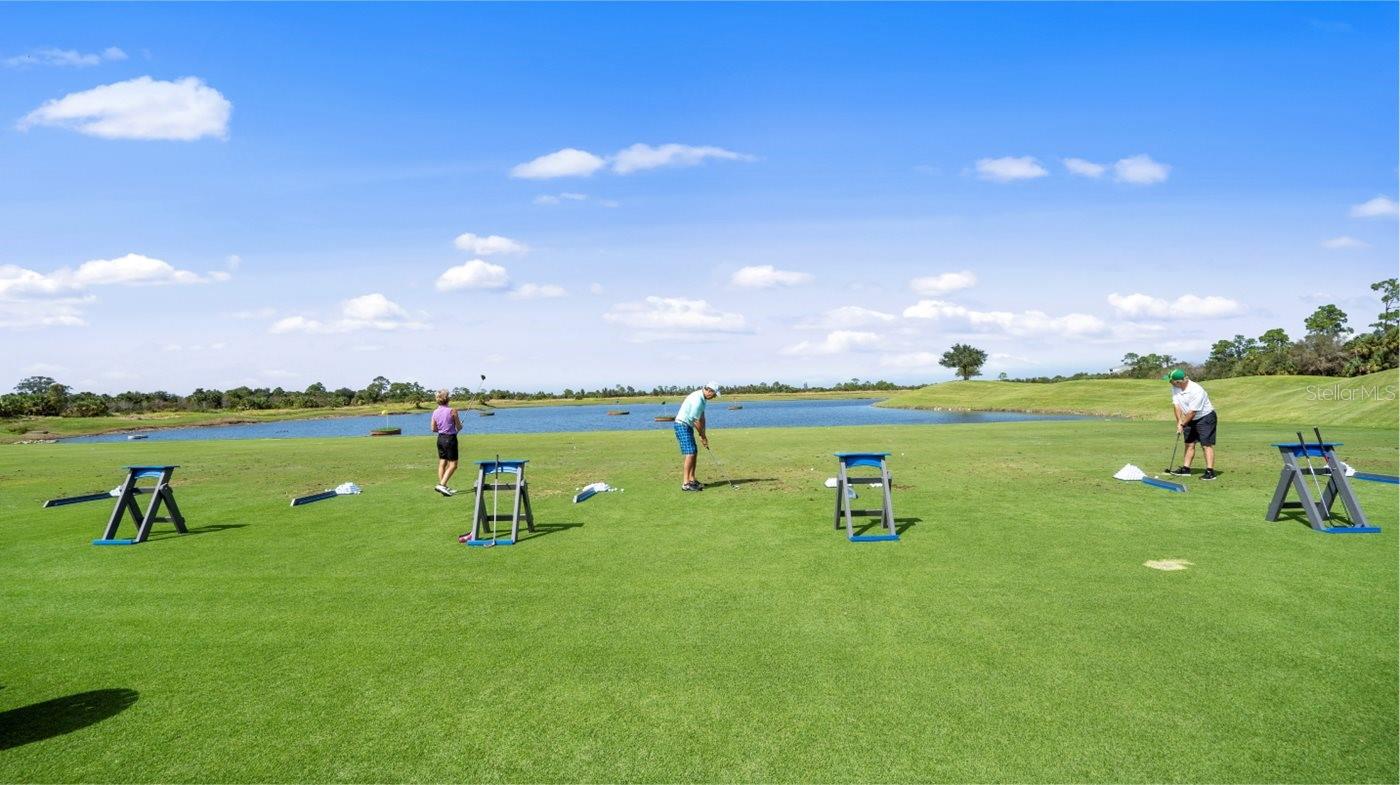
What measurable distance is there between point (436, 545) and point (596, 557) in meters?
2.77

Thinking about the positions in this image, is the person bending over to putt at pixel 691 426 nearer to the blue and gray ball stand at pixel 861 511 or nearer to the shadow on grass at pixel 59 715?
the blue and gray ball stand at pixel 861 511

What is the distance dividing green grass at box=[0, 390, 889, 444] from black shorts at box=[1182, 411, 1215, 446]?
2075 cm

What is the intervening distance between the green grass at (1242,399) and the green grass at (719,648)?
29.9m

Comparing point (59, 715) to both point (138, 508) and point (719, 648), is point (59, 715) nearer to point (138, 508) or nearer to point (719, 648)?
point (719, 648)

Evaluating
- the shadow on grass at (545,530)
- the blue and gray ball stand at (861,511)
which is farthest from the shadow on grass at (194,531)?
the blue and gray ball stand at (861,511)

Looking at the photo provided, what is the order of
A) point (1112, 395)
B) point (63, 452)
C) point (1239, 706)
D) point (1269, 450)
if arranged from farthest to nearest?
point (1112, 395) < point (63, 452) < point (1269, 450) < point (1239, 706)

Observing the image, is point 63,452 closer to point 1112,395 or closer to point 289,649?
point 289,649

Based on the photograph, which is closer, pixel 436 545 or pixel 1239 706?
pixel 1239 706

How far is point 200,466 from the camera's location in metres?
23.9

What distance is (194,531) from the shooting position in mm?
12812

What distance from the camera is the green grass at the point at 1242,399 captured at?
36000 millimetres

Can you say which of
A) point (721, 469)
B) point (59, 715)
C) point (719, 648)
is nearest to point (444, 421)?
point (721, 469)

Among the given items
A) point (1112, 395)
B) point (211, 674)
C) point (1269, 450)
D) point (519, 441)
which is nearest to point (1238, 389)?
point (1112, 395)

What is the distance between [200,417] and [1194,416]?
112 meters
